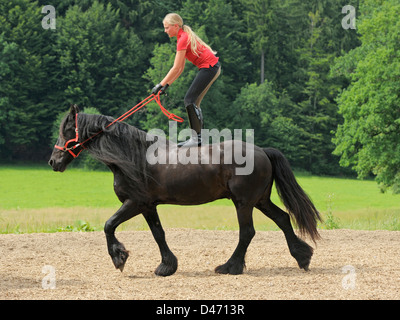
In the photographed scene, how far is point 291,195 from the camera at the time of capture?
704cm

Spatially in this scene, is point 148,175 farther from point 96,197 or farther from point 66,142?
point 96,197

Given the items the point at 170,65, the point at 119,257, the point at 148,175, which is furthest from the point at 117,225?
the point at 170,65

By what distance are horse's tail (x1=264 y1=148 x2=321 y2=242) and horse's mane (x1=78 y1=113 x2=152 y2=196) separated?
1.57 m

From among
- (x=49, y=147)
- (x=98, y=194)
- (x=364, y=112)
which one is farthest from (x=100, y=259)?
(x=49, y=147)

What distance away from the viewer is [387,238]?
1031 cm

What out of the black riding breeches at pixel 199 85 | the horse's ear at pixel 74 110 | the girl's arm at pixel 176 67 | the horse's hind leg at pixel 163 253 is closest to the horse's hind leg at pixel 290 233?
the horse's hind leg at pixel 163 253

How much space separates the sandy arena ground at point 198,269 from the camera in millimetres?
5957

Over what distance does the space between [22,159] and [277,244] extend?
33001 mm

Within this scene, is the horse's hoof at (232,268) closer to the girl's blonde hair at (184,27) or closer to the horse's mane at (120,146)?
the horse's mane at (120,146)

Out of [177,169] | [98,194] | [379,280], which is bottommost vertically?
[98,194]

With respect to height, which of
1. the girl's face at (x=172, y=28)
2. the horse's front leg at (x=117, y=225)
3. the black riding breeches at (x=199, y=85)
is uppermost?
the girl's face at (x=172, y=28)

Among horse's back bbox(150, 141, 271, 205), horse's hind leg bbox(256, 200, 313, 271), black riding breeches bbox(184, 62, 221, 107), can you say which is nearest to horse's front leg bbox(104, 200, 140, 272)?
horse's back bbox(150, 141, 271, 205)

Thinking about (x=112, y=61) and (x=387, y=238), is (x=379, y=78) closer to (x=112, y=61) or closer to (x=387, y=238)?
(x=387, y=238)

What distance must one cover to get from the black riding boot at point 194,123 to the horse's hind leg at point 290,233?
1127 mm
